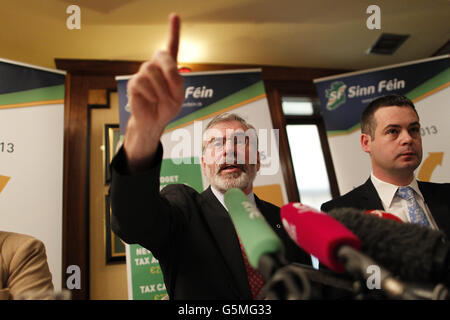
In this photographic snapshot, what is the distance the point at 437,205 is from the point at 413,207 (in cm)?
14

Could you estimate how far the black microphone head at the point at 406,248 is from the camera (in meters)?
0.53

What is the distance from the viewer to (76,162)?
121 inches

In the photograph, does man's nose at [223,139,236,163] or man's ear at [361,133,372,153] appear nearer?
man's nose at [223,139,236,163]

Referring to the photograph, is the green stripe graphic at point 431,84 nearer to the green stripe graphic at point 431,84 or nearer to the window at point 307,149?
the green stripe graphic at point 431,84

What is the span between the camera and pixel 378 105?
1.63 m

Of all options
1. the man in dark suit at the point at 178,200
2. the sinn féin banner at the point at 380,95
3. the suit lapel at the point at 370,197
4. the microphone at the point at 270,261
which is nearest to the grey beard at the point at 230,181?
the man in dark suit at the point at 178,200

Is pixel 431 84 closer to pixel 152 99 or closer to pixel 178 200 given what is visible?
pixel 178 200

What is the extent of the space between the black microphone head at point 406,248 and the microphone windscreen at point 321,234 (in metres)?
0.08

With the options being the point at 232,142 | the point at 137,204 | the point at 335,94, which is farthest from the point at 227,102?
the point at 137,204

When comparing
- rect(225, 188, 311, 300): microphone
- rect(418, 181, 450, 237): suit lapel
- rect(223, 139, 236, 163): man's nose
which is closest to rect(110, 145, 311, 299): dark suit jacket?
rect(223, 139, 236, 163): man's nose

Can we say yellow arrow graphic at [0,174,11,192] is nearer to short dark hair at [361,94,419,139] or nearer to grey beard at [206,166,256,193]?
grey beard at [206,166,256,193]

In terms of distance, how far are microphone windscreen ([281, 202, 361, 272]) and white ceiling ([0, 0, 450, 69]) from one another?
2520 millimetres

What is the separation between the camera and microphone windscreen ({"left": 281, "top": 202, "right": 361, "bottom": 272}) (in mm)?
502
